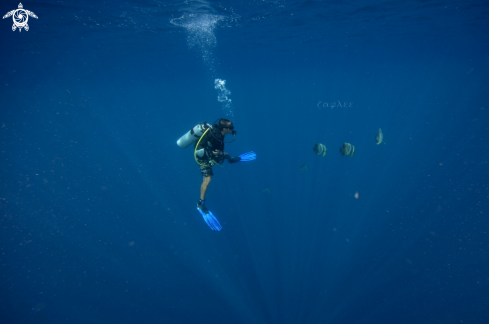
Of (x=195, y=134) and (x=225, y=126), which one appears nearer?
(x=225, y=126)

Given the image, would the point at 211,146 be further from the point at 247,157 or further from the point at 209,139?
the point at 247,157

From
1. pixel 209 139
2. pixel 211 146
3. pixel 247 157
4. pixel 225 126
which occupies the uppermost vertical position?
pixel 225 126

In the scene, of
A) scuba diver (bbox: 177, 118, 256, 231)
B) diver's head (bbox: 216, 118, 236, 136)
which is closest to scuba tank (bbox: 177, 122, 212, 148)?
scuba diver (bbox: 177, 118, 256, 231)

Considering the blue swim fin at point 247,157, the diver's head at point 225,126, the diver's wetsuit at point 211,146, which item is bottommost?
the blue swim fin at point 247,157

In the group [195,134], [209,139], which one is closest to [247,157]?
[209,139]

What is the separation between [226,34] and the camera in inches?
598

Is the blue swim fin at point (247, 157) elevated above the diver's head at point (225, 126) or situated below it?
below

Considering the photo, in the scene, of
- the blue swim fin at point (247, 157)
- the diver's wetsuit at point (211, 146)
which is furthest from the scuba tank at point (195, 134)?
the blue swim fin at point (247, 157)

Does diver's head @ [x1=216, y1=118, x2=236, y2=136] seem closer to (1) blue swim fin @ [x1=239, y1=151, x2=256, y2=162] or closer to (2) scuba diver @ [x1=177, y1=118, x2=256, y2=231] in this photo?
(2) scuba diver @ [x1=177, y1=118, x2=256, y2=231]

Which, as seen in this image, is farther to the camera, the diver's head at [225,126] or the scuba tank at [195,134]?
the scuba tank at [195,134]

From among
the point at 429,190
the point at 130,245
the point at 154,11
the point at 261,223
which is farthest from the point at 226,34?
the point at 429,190

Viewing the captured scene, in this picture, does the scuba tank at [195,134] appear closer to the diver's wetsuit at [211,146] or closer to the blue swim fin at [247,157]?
the diver's wetsuit at [211,146]

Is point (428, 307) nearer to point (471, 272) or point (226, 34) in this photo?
point (471, 272)

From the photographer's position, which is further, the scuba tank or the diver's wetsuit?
the scuba tank
